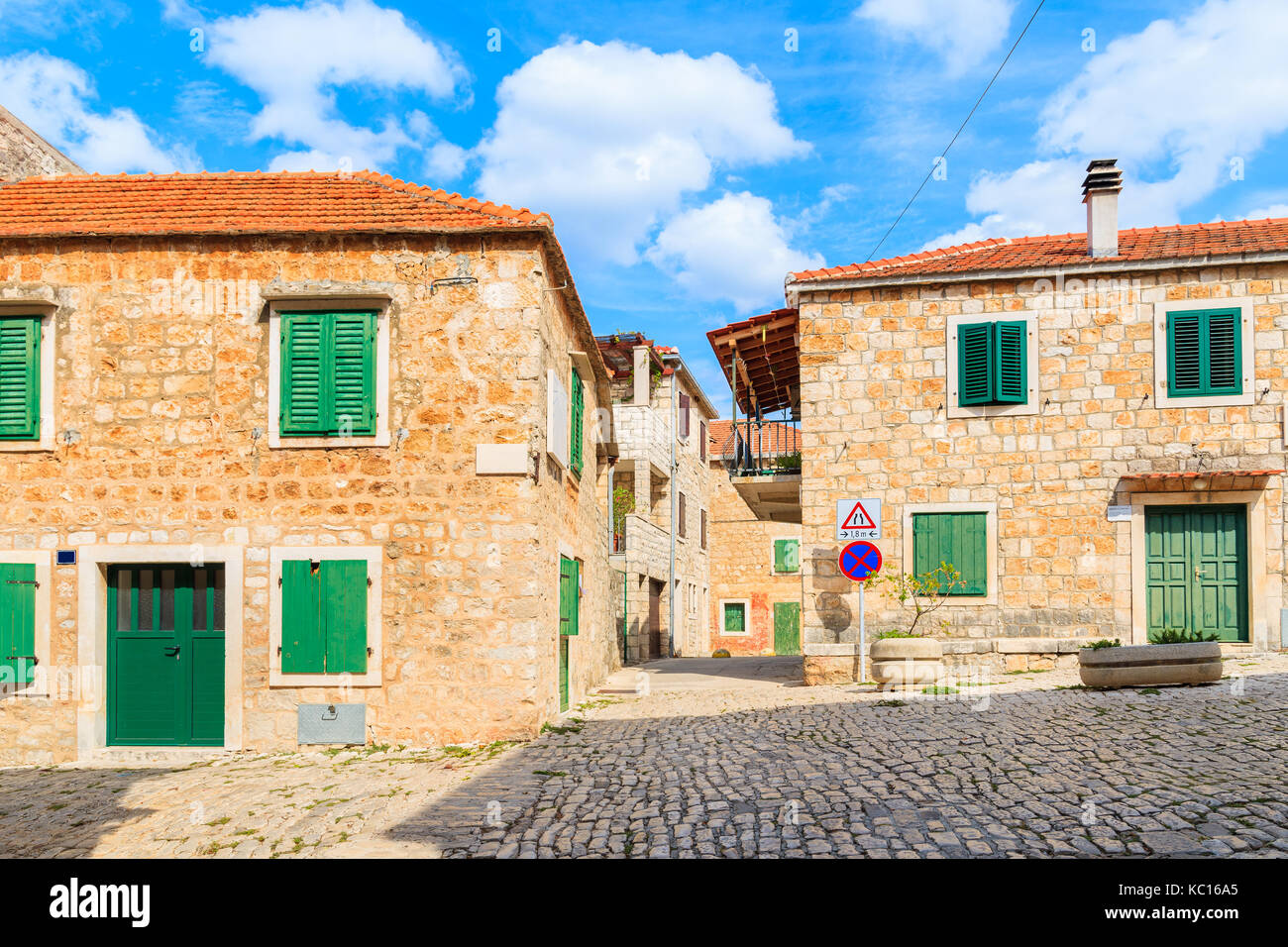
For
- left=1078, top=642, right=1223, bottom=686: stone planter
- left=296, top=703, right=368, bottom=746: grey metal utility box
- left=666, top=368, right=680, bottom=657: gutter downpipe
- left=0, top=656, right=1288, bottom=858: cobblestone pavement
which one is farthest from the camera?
left=666, top=368, right=680, bottom=657: gutter downpipe

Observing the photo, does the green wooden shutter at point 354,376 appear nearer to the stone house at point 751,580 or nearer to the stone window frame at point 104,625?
the stone window frame at point 104,625

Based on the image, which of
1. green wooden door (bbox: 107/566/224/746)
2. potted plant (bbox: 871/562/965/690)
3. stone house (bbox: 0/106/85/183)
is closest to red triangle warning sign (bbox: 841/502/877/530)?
potted plant (bbox: 871/562/965/690)

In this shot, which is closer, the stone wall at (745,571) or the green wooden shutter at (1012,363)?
the green wooden shutter at (1012,363)

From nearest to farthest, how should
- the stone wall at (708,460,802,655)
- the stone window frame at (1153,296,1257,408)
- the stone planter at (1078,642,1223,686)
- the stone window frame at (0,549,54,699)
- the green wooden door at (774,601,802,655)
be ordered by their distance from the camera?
the stone window frame at (0,549,54,699) < the stone planter at (1078,642,1223,686) < the stone window frame at (1153,296,1257,408) < the green wooden door at (774,601,802,655) < the stone wall at (708,460,802,655)

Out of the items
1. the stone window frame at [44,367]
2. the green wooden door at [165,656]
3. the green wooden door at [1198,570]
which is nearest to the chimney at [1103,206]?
the green wooden door at [1198,570]

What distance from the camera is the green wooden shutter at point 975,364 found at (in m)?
13.4

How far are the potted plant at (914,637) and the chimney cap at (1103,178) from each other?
18.5 ft

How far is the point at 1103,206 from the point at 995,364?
2.82 metres

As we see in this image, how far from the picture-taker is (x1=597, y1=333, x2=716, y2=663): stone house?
22.7 meters

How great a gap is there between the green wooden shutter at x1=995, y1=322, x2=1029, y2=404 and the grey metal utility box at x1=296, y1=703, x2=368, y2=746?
29.3ft

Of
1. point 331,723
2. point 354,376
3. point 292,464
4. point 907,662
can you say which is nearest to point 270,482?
point 292,464

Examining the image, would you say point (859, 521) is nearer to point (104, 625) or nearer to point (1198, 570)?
point (1198, 570)

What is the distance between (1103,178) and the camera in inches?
552

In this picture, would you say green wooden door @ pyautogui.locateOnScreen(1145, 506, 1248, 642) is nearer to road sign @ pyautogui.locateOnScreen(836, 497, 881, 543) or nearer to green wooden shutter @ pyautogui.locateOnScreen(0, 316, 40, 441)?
road sign @ pyautogui.locateOnScreen(836, 497, 881, 543)
